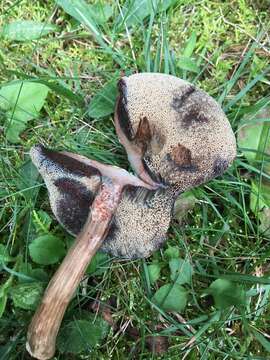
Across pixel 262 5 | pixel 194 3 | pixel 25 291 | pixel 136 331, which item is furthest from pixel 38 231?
pixel 262 5

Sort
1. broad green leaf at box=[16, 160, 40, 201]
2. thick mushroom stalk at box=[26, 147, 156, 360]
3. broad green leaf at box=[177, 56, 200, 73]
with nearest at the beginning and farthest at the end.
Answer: thick mushroom stalk at box=[26, 147, 156, 360], broad green leaf at box=[16, 160, 40, 201], broad green leaf at box=[177, 56, 200, 73]

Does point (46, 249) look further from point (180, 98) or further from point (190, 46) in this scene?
point (190, 46)

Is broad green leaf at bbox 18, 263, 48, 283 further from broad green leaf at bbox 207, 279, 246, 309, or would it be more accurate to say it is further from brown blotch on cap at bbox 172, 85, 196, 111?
brown blotch on cap at bbox 172, 85, 196, 111

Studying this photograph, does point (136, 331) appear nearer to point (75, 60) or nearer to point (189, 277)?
Answer: point (189, 277)

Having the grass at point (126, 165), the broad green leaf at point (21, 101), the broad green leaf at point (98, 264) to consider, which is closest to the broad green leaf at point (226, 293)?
the grass at point (126, 165)

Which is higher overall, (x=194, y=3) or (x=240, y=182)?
(x=194, y=3)

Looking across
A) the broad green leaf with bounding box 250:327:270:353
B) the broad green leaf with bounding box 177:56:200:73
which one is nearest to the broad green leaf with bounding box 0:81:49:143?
the broad green leaf with bounding box 177:56:200:73
